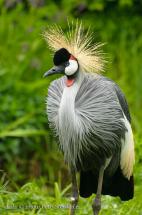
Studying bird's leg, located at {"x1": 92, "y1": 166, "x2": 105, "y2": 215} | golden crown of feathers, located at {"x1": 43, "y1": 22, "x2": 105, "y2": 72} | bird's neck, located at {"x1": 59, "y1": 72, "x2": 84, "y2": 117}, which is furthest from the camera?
bird's leg, located at {"x1": 92, "y1": 166, "x2": 105, "y2": 215}

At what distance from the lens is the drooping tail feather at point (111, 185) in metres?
5.61

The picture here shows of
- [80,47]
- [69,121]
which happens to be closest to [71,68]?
[80,47]

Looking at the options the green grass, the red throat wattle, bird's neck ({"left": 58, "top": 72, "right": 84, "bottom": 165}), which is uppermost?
the red throat wattle

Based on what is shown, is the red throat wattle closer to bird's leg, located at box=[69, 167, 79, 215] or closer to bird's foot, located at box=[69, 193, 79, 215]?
bird's leg, located at box=[69, 167, 79, 215]

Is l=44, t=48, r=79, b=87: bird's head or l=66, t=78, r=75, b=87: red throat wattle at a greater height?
l=44, t=48, r=79, b=87: bird's head

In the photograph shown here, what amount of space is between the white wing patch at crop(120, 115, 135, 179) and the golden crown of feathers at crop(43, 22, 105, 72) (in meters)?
0.42

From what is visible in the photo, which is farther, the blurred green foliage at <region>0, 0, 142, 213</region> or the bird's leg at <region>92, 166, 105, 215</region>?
the blurred green foliage at <region>0, 0, 142, 213</region>

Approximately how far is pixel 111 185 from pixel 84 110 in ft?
2.35

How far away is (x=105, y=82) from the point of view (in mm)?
5289

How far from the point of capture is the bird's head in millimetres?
5055

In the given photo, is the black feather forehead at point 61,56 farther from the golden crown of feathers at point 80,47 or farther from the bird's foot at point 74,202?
the bird's foot at point 74,202

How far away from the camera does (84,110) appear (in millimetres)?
5176

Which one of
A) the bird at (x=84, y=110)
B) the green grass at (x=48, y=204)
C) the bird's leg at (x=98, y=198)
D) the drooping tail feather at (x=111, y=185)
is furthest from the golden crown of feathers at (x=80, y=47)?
the green grass at (x=48, y=204)

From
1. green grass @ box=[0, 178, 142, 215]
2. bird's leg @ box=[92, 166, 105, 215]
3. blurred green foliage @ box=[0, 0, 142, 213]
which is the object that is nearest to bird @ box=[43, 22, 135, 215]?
bird's leg @ box=[92, 166, 105, 215]
